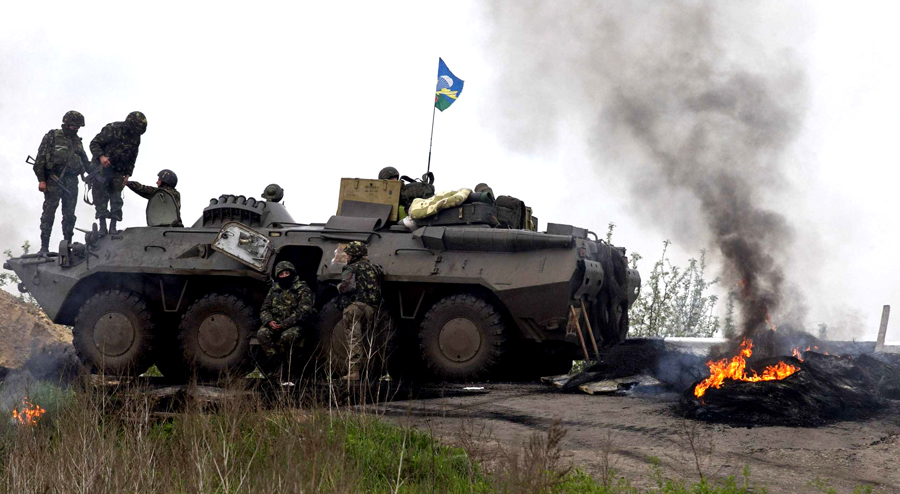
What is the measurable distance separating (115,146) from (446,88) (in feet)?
17.2

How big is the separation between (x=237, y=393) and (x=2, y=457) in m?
2.81

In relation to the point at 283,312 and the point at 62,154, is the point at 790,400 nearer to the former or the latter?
the point at 283,312

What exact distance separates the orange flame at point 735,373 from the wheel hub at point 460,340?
114 inches

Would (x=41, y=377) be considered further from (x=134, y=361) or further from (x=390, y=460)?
(x=390, y=460)

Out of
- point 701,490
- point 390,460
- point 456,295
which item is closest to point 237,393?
point 390,460

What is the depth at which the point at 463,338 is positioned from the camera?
12.3 metres

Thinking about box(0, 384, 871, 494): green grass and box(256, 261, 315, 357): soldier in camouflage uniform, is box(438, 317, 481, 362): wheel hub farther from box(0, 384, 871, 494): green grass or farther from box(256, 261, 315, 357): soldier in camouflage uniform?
box(0, 384, 871, 494): green grass

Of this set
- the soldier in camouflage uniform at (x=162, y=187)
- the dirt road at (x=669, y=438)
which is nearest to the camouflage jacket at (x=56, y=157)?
the soldier in camouflage uniform at (x=162, y=187)

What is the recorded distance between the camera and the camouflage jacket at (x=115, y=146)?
14750mm

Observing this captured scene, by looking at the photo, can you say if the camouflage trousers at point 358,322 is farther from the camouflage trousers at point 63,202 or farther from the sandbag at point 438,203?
the camouflage trousers at point 63,202

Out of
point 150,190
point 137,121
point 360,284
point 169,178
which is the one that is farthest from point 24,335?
point 360,284

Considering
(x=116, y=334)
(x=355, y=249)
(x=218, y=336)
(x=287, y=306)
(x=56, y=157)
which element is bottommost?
(x=116, y=334)

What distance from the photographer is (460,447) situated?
757cm

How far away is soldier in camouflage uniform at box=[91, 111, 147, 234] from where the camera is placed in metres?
14.7
